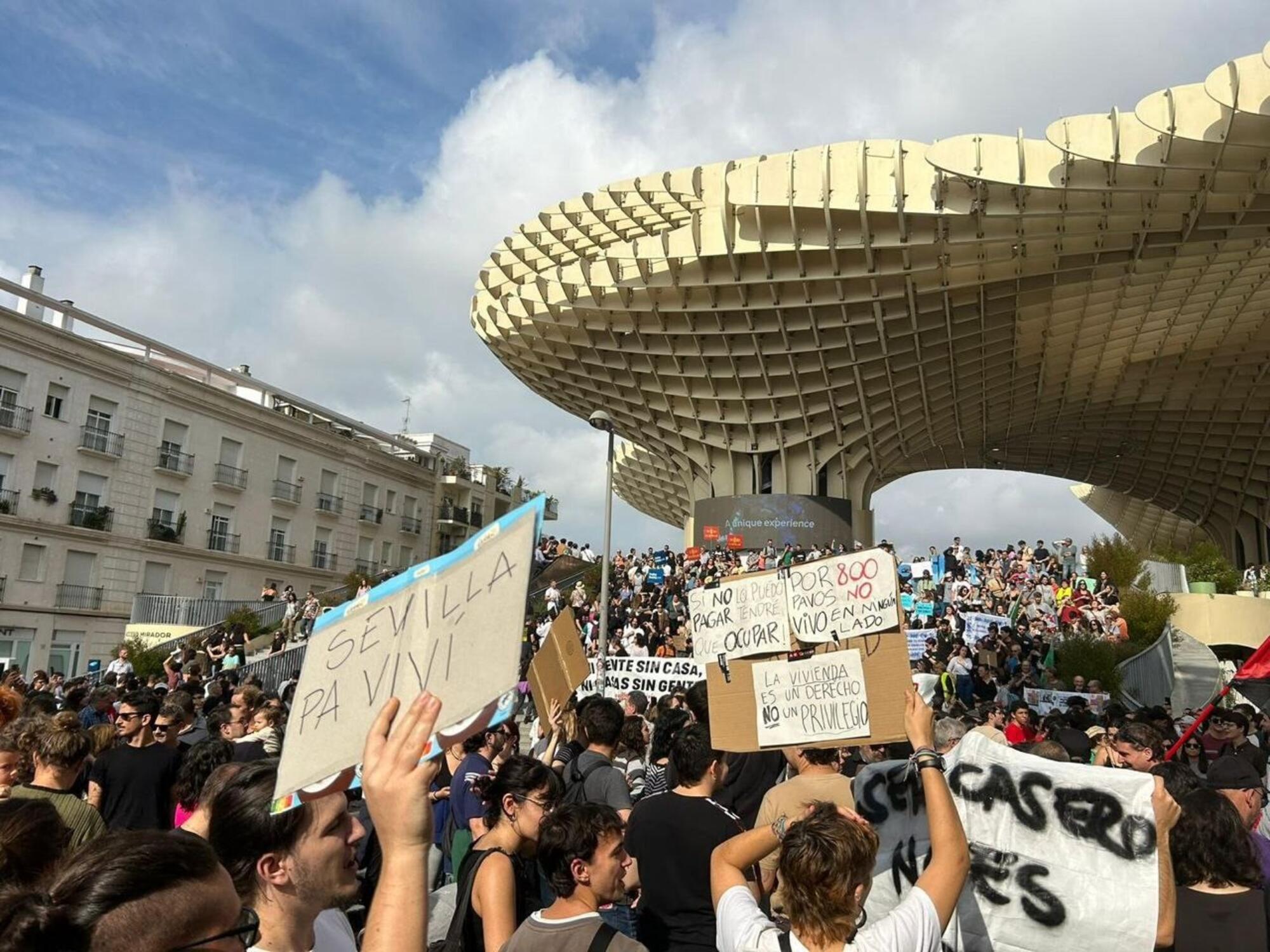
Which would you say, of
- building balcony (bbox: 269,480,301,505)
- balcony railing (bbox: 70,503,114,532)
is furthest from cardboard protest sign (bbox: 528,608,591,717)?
building balcony (bbox: 269,480,301,505)

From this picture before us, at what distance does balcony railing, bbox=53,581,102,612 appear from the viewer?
32.4m

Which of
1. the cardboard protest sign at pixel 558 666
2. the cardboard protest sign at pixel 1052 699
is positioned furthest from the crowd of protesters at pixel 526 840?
the cardboard protest sign at pixel 1052 699

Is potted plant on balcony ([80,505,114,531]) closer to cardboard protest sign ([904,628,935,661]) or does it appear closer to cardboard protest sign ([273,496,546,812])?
cardboard protest sign ([904,628,935,661])

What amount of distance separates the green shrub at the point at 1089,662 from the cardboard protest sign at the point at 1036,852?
54.0 ft

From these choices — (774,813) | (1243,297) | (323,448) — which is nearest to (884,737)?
(774,813)

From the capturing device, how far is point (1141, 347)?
35594 millimetres

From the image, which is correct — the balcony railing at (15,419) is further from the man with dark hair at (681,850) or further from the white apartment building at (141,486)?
the man with dark hair at (681,850)

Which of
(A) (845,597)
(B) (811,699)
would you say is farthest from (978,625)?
(B) (811,699)

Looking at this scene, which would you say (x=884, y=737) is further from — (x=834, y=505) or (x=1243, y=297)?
(x=834, y=505)

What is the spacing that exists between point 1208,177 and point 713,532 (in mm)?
22544

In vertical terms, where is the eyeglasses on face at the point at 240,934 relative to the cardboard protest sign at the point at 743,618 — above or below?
below

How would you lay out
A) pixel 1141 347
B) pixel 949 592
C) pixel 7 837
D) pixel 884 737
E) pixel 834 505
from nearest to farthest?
pixel 7 837, pixel 884 737, pixel 949 592, pixel 1141 347, pixel 834 505

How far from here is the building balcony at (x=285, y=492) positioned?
41.2 metres

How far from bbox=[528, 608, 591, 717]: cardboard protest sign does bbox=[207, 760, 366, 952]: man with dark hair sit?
3.46 metres
